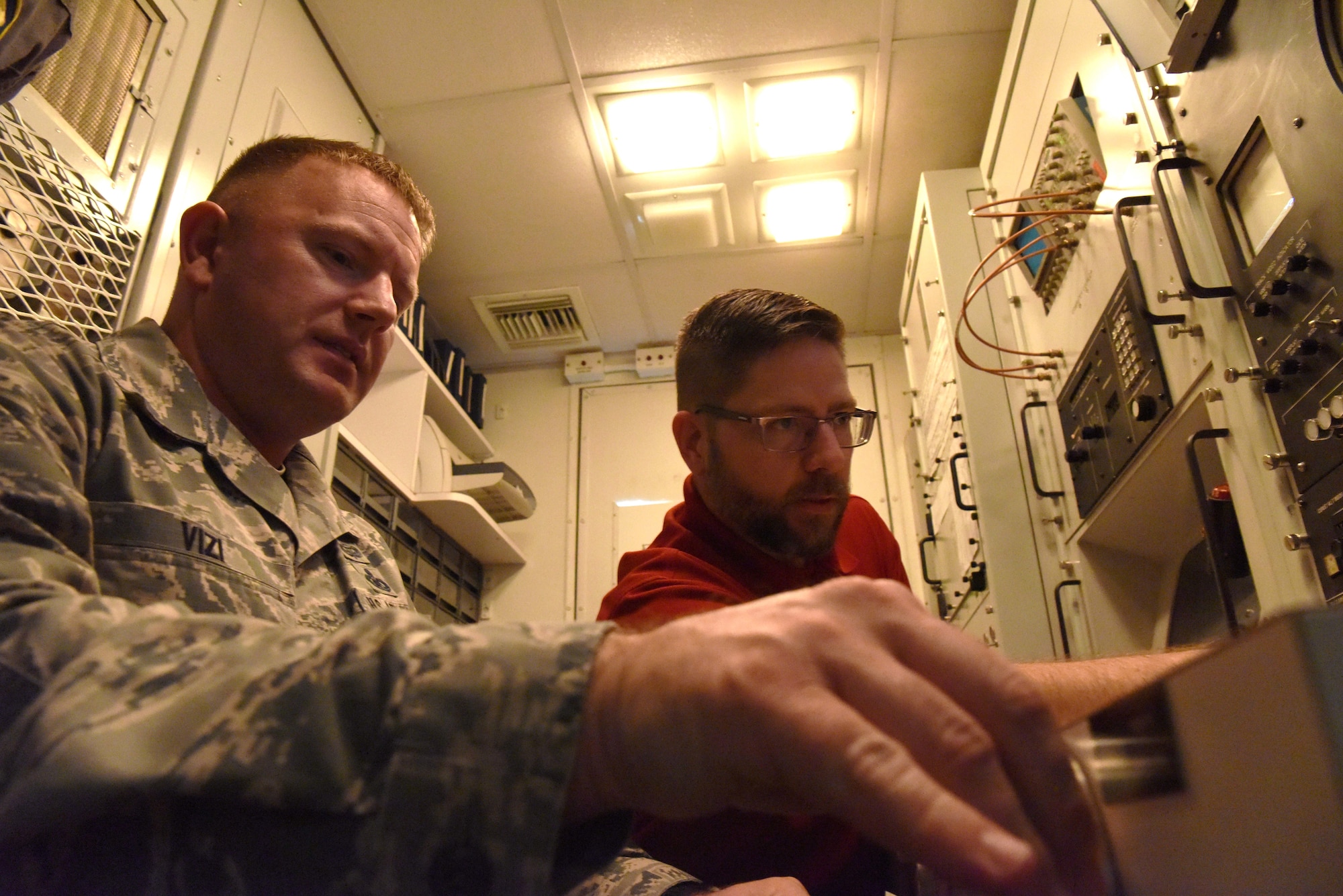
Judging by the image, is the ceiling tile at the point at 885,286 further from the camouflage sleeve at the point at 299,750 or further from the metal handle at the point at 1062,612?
the camouflage sleeve at the point at 299,750

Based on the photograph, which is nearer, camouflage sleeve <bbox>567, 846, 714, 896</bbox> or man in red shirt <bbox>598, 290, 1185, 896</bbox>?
camouflage sleeve <bbox>567, 846, 714, 896</bbox>

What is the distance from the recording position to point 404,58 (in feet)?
8.45

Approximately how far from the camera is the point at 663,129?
280 cm

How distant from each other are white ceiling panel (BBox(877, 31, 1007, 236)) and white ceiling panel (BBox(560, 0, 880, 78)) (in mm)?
214

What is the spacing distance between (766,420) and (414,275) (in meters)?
0.66

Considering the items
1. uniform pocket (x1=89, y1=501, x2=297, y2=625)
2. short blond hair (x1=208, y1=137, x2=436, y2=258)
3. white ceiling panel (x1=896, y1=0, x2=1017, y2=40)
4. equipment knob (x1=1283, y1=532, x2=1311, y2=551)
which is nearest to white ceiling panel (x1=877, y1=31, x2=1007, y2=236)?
white ceiling panel (x1=896, y1=0, x2=1017, y2=40)

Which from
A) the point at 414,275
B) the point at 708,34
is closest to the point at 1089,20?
the point at 708,34

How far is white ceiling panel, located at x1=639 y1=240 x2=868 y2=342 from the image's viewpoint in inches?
137

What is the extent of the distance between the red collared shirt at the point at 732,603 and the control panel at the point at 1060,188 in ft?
3.01

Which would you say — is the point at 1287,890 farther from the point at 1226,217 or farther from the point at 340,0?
the point at 340,0

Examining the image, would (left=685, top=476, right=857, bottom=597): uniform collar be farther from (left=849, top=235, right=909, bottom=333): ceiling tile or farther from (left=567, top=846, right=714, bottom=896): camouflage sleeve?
(left=849, top=235, right=909, bottom=333): ceiling tile

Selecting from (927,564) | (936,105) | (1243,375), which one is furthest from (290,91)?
(927,564)

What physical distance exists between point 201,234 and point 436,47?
1.72 m

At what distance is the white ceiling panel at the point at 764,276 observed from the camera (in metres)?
3.47
